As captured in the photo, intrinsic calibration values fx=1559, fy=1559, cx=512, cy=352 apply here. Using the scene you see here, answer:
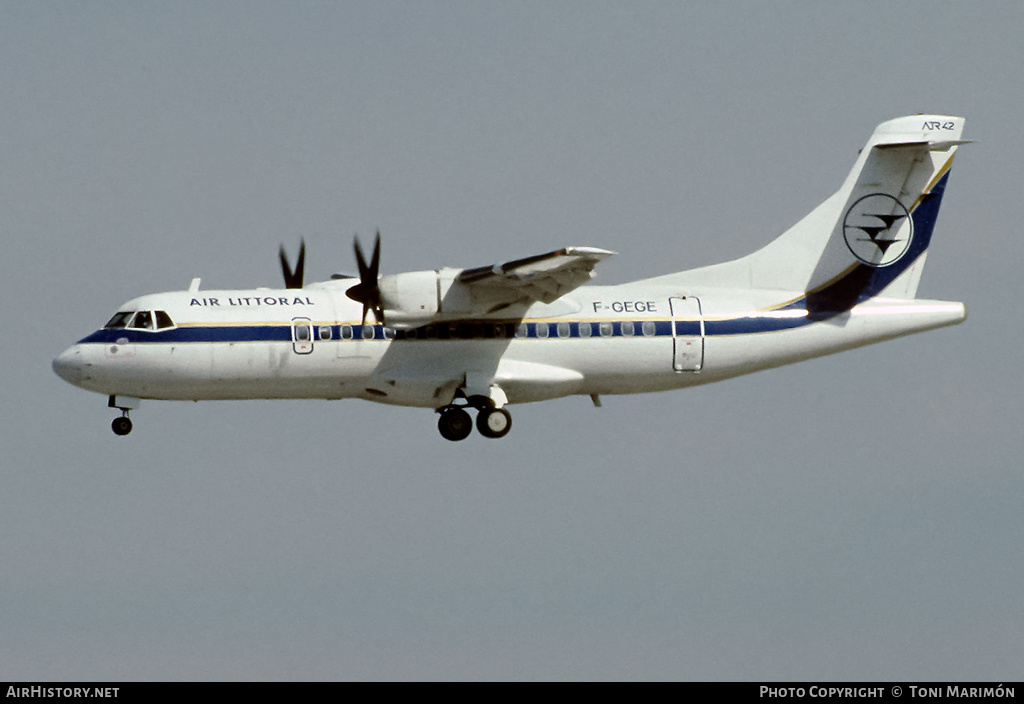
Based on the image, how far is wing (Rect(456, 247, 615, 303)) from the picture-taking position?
1184 inches

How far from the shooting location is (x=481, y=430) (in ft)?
108

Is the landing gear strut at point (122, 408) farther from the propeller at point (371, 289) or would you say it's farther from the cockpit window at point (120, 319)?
the propeller at point (371, 289)

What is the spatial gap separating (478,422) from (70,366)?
8.50 metres

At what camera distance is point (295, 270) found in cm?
3644

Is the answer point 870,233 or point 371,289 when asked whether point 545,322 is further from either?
point 870,233

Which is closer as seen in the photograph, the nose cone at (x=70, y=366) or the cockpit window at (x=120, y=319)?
the nose cone at (x=70, y=366)

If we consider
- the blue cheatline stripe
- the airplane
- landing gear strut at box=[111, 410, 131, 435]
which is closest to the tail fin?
the airplane

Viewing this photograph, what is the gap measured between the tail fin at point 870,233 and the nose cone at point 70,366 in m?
12.7

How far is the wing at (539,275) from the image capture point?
3008cm

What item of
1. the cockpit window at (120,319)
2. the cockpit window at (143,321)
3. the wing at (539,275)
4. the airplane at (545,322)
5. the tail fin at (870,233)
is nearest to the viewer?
the wing at (539,275)

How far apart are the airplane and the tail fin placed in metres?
0.03

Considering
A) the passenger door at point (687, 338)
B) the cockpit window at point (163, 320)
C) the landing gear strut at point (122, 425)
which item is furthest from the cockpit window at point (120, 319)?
the passenger door at point (687, 338)
